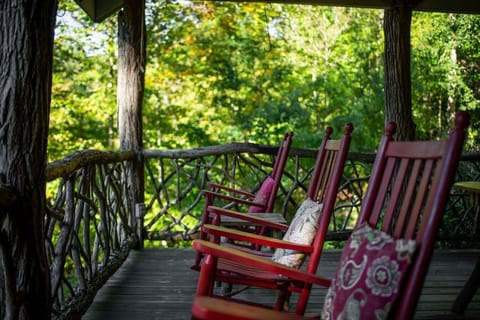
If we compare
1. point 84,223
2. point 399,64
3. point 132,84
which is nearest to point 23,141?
point 84,223

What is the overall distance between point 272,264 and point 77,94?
8442mm

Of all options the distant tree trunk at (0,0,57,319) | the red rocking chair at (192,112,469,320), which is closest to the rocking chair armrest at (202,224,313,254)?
the red rocking chair at (192,112,469,320)

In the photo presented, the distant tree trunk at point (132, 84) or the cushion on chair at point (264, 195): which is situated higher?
the distant tree trunk at point (132, 84)

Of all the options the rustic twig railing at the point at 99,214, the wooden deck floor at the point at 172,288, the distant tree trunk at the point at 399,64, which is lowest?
the wooden deck floor at the point at 172,288

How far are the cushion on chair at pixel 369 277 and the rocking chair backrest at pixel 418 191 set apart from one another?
3 centimetres

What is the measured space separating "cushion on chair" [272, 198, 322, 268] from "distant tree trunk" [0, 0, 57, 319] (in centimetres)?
105

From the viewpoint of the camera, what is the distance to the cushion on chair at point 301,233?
93.4 inches

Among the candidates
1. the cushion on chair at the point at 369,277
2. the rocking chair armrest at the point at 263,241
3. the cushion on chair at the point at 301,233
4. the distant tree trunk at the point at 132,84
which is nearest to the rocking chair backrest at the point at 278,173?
the cushion on chair at the point at 301,233

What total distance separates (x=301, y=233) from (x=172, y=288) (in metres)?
1.65

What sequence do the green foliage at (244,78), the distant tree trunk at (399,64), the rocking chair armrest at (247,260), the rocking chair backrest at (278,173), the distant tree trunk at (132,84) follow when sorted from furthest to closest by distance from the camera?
the green foliage at (244,78), the distant tree trunk at (132,84), the distant tree trunk at (399,64), the rocking chair backrest at (278,173), the rocking chair armrest at (247,260)

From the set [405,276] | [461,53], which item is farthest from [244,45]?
[405,276]

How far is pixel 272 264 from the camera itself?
1.86 metres

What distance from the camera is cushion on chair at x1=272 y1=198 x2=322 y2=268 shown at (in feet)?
7.78

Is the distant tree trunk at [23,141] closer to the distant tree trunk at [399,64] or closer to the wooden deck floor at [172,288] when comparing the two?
the wooden deck floor at [172,288]
